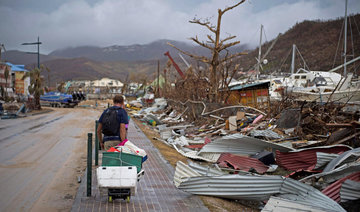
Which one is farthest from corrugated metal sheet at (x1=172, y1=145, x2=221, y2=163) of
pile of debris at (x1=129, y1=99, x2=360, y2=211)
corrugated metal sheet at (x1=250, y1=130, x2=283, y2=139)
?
corrugated metal sheet at (x1=250, y1=130, x2=283, y2=139)

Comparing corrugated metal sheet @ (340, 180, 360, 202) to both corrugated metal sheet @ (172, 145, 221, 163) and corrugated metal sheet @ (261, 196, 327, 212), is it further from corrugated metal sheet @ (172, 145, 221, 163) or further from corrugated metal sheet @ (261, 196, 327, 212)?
corrugated metal sheet @ (172, 145, 221, 163)

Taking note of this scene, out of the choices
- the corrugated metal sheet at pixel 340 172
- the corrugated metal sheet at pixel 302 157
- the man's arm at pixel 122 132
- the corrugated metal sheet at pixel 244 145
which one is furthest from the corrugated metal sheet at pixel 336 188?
the man's arm at pixel 122 132

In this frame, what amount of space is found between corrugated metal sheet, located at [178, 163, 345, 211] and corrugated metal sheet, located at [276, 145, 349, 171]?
2.17 meters

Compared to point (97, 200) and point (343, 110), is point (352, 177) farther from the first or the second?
point (343, 110)

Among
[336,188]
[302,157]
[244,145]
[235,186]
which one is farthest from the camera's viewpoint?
[244,145]

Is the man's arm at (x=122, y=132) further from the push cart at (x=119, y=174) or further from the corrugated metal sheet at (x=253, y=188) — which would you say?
the corrugated metal sheet at (x=253, y=188)

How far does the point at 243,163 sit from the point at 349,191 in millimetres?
3556

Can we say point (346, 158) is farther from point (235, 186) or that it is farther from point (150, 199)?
point (150, 199)

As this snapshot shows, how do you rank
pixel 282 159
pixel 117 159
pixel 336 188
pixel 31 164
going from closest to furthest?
pixel 117 159 < pixel 336 188 < pixel 282 159 < pixel 31 164

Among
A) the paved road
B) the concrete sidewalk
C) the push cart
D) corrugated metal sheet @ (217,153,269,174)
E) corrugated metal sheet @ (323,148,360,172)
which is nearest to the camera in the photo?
the push cart

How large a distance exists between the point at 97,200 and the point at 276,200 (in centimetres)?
283

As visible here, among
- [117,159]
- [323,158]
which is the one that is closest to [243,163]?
[323,158]

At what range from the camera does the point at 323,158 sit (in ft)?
24.8

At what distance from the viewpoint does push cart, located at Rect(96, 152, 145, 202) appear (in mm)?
5281
